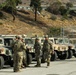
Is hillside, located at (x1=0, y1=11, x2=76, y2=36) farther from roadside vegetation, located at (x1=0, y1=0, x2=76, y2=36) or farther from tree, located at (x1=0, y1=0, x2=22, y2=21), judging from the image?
tree, located at (x1=0, y1=0, x2=22, y2=21)

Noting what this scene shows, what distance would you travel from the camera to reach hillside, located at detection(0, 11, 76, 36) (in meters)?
68.5

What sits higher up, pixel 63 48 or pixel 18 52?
pixel 63 48

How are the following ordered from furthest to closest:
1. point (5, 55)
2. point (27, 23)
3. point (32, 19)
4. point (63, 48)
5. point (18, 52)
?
point (32, 19) < point (27, 23) < point (63, 48) < point (5, 55) < point (18, 52)

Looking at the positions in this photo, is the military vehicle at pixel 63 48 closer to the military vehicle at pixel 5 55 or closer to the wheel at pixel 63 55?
the wheel at pixel 63 55

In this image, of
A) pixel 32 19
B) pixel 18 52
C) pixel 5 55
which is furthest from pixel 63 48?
pixel 32 19

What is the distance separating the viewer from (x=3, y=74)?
17859mm

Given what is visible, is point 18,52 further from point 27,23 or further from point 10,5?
point 27,23

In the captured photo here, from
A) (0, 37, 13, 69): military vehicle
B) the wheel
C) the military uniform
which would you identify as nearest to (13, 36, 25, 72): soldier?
the military uniform

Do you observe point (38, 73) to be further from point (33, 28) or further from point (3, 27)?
point (33, 28)

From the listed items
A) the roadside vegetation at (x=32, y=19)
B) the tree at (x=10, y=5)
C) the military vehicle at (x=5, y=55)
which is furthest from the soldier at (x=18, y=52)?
the tree at (x=10, y=5)

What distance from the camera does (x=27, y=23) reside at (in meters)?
77.4

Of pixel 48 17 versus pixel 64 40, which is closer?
pixel 64 40

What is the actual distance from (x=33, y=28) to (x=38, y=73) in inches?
2243

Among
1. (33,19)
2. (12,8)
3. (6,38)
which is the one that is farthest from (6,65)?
(33,19)
